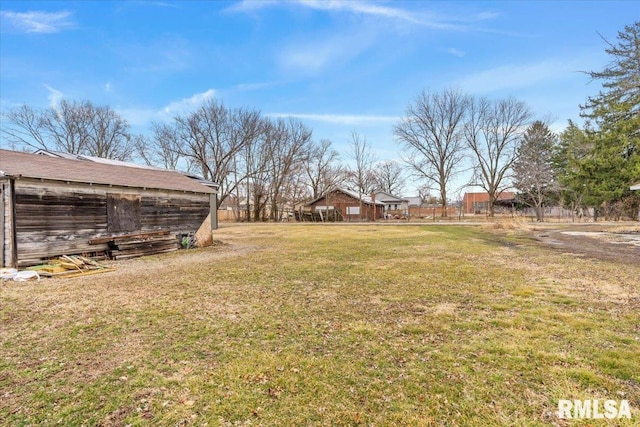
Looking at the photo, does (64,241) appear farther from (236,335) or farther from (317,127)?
(317,127)

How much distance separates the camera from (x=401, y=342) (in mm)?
3717

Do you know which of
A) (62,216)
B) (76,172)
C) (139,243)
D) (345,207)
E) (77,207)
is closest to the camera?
(62,216)

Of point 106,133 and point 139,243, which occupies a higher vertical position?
point 106,133

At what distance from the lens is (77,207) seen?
1023cm

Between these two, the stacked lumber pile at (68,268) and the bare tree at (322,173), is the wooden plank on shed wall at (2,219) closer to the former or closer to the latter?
the stacked lumber pile at (68,268)

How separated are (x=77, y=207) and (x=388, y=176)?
185 feet

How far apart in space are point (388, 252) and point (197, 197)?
946 cm

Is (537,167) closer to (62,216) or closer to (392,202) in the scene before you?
(392,202)

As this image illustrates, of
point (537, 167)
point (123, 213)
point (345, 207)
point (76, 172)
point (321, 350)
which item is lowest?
point (321, 350)

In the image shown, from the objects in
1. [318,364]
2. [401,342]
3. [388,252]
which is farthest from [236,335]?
[388,252]

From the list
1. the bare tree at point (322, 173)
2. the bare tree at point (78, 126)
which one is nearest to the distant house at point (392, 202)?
the bare tree at point (322, 173)

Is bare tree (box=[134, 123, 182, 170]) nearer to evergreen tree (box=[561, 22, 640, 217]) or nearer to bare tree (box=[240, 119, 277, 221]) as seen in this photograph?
bare tree (box=[240, 119, 277, 221])

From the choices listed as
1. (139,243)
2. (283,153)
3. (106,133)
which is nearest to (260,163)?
(283,153)

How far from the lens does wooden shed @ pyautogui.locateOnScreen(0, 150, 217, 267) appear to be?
877cm
